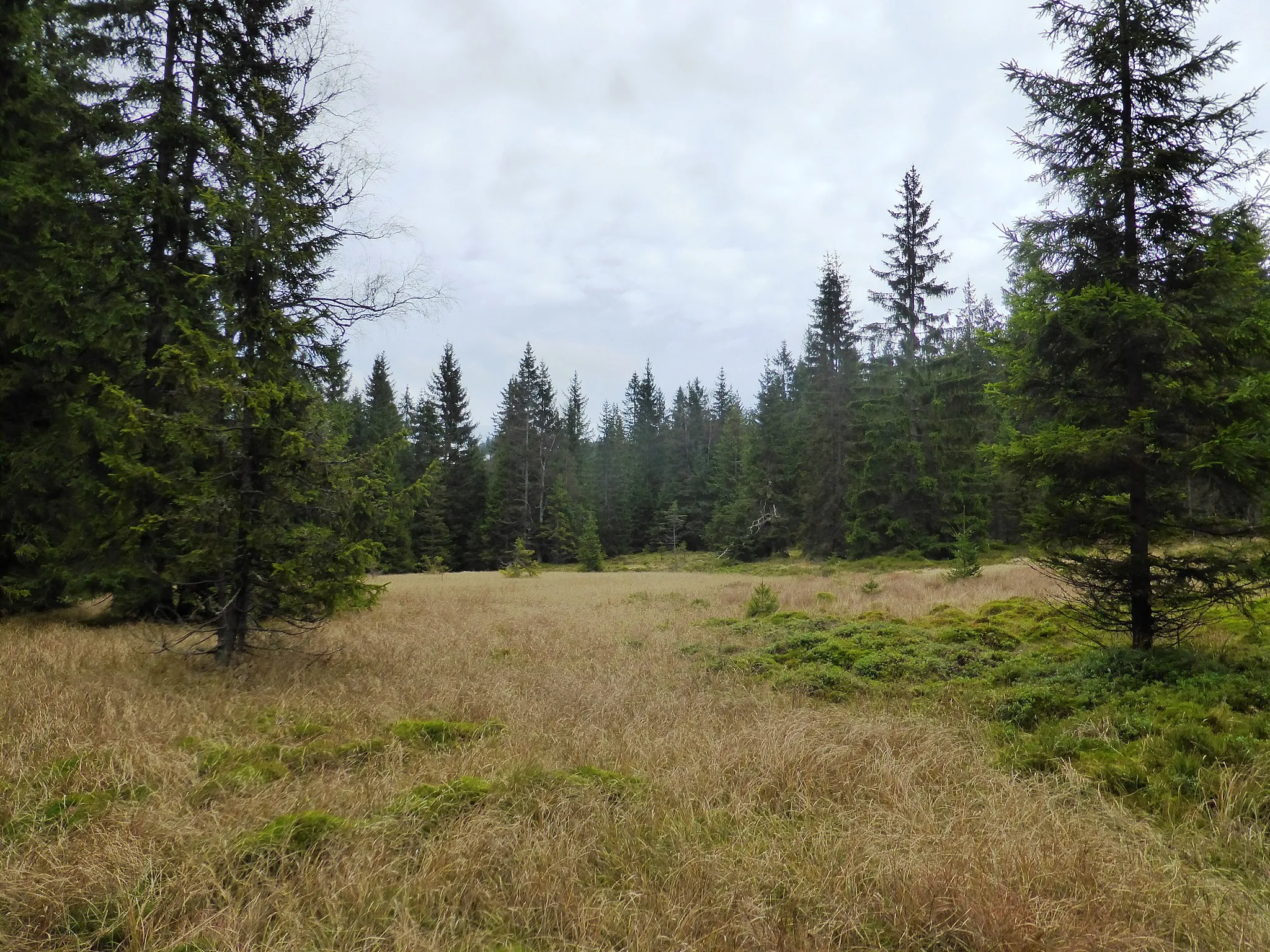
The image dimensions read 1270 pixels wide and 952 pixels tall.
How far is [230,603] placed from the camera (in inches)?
291

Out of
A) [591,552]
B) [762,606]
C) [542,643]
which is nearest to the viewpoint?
[542,643]

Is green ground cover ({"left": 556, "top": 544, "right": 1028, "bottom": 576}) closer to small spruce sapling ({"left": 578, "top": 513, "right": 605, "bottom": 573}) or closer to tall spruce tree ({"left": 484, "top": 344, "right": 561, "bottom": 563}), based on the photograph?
small spruce sapling ({"left": 578, "top": 513, "right": 605, "bottom": 573})

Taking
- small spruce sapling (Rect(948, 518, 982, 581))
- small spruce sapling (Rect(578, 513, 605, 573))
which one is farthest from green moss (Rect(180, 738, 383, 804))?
small spruce sapling (Rect(578, 513, 605, 573))

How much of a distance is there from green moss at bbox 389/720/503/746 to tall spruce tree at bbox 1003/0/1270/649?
21.3ft

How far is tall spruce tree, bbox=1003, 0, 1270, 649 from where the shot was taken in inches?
254

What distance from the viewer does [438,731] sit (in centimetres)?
537

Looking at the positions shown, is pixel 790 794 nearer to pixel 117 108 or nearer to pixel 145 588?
pixel 145 588

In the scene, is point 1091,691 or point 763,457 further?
point 763,457

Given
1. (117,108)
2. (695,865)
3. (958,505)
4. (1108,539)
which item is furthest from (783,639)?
(958,505)

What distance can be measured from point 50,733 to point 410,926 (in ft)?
12.5

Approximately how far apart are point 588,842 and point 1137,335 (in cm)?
744

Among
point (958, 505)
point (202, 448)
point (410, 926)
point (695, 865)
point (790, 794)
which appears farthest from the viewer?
point (958, 505)

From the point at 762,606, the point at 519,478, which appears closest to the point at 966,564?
the point at 762,606

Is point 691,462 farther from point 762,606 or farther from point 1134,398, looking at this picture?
point 1134,398
